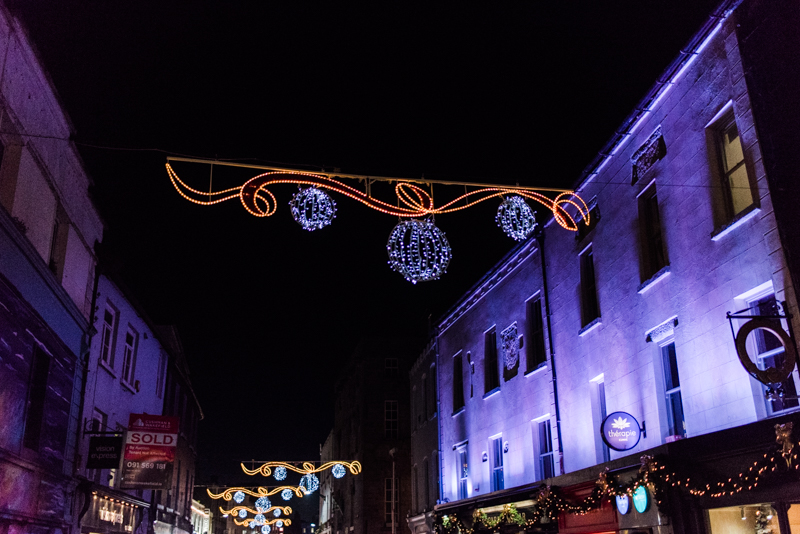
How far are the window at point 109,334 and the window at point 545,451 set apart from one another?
12.5m

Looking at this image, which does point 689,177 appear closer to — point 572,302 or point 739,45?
point 739,45

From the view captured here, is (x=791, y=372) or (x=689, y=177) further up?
(x=689, y=177)

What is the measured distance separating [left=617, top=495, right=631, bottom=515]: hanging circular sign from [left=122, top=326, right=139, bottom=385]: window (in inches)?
634

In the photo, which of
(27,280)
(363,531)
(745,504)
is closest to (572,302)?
(745,504)

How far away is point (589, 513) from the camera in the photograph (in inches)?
567

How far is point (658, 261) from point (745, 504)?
480cm

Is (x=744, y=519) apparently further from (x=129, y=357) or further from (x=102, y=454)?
(x=129, y=357)

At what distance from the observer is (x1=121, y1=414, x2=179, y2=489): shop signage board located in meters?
18.4

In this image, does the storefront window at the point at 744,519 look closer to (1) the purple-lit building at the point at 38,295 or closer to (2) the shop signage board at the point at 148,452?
(1) the purple-lit building at the point at 38,295

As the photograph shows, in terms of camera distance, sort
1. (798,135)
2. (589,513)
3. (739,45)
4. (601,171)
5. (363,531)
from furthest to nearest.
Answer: (363,531) < (601,171) < (589,513) < (739,45) < (798,135)

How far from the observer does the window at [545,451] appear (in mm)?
16859

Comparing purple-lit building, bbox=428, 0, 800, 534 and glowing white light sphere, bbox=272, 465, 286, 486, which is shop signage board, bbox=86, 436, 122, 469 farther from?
glowing white light sphere, bbox=272, 465, 286, 486

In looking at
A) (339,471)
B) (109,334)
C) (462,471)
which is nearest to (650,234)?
(462,471)

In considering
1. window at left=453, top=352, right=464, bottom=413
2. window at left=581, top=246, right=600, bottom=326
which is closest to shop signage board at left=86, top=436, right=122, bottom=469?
window at left=453, top=352, right=464, bottom=413
